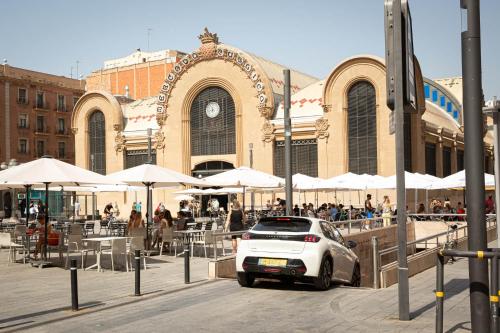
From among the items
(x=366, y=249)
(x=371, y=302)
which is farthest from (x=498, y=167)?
(x=366, y=249)

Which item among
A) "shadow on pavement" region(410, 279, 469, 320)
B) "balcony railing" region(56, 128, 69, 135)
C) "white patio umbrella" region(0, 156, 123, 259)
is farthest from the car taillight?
"balcony railing" region(56, 128, 69, 135)

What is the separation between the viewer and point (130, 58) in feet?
262

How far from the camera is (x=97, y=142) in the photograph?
50.5 meters

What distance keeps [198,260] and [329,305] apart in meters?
7.96

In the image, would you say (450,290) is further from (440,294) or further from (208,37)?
(208,37)

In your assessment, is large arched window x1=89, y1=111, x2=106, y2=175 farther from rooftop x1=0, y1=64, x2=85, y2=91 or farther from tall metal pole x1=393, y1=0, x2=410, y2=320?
tall metal pole x1=393, y1=0, x2=410, y2=320

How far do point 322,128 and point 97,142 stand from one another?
20299mm

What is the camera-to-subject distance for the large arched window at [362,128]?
124 ft

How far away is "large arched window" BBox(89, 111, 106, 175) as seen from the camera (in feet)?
165

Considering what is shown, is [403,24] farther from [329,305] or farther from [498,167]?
[329,305]

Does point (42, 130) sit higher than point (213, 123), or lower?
higher

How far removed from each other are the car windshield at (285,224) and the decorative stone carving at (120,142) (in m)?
37.7

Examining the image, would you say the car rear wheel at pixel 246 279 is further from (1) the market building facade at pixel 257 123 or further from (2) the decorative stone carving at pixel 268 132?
(2) the decorative stone carving at pixel 268 132

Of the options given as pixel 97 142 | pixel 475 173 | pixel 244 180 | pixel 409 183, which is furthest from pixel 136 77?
pixel 475 173
